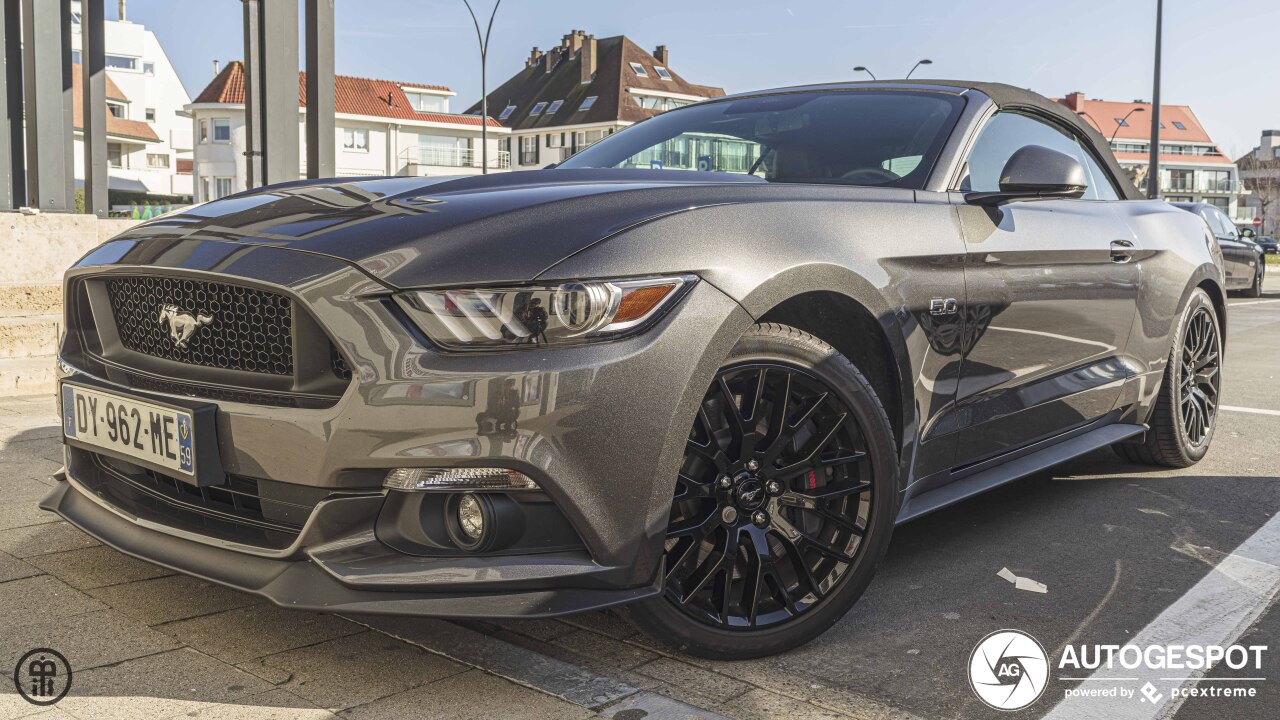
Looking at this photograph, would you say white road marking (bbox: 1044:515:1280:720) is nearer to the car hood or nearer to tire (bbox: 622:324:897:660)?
tire (bbox: 622:324:897:660)

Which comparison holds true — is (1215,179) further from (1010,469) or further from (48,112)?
(1010,469)

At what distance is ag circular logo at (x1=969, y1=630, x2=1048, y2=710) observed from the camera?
240 cm

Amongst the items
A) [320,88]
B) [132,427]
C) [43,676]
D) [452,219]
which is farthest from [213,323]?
[320,88]

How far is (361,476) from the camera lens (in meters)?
2.14

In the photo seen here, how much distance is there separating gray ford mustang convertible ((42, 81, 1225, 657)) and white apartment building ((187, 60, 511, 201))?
169 ft

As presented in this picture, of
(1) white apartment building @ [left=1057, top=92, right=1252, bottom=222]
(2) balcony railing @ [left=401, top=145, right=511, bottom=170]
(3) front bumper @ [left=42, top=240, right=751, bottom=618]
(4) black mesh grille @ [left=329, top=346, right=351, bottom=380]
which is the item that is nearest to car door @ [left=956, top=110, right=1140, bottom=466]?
(3) front bumper @ [left=42, top=240, right=751, bottom=618]

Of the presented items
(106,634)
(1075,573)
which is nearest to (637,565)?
(106,634)

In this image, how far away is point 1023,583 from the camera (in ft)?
10.3

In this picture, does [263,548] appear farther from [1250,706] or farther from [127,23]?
[127,23]

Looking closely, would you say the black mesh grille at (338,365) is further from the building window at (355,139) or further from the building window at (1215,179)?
the building window at (1215,179)

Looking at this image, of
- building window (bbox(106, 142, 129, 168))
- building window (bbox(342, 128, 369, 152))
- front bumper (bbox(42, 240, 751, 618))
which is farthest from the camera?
building window (bbox(106, 142, 129, 168))

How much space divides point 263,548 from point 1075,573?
7.42ft

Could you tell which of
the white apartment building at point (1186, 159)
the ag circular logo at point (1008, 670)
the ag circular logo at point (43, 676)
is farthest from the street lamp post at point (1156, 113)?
the white apartment building at point (1186, 159)

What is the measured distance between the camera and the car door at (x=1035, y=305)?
3.14 m
